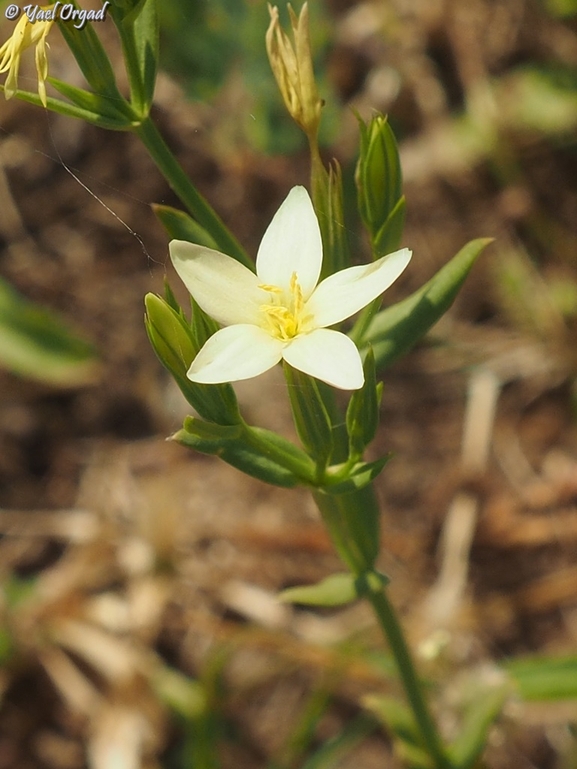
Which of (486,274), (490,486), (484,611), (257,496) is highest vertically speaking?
(486,274)

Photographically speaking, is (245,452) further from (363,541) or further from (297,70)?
(297,70)

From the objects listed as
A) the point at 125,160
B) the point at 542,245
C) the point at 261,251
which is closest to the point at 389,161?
the point at 261,251

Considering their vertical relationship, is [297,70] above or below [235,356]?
above

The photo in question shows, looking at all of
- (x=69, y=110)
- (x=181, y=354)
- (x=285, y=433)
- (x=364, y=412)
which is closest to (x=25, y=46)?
(x=69, y=110)

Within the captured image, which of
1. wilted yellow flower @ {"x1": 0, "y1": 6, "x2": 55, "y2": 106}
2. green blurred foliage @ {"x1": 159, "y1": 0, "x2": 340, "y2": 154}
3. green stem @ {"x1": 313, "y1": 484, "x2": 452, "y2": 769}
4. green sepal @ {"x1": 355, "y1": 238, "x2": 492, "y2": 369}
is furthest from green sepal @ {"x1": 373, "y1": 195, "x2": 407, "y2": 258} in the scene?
green blurred foliage @ {"x1": 159, "y1": 0, "x2": 340, "y2": 154}

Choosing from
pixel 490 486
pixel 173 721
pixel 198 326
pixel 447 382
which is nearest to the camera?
pixel 198 326

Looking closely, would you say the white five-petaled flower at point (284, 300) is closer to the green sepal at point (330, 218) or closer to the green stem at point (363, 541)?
the green sepal at point (330, 218)

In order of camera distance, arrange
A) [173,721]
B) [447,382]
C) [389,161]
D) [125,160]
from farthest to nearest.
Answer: [125,160], [447,382], [173,721], [389,161]

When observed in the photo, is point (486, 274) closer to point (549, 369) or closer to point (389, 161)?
point (549, 369)
